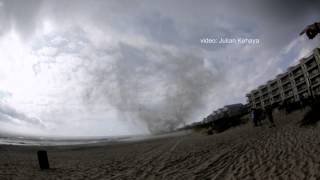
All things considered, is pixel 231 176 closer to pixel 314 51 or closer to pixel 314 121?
pixel 314 121

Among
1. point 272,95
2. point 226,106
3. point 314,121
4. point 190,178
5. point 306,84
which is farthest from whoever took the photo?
point 226,106

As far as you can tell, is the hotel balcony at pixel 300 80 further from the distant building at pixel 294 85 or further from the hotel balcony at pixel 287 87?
the hotel balcony at pixel 287 87

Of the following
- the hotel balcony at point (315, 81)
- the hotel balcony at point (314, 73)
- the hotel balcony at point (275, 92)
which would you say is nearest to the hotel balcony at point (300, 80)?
the hotel balcony at point (314, 73)

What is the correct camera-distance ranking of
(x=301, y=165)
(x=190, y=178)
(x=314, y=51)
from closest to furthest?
(x=301, y=165), (x=190, y=178), (x=314, y=51)

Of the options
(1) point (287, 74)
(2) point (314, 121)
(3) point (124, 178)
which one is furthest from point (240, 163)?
(1) point (287, 74)

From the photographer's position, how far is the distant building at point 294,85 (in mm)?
64312

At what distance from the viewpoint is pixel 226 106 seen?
636 ft

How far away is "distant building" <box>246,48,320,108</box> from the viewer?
64.3 meters

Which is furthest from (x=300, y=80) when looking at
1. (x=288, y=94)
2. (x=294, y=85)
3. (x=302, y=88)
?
(x=288, y=94)

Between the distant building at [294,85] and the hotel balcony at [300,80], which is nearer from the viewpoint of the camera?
the distant building at [294,85]

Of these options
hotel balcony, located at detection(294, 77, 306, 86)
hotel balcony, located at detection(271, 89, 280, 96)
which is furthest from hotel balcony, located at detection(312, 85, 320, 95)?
hotel balcony, located at detection(271, 89, 280, 96)

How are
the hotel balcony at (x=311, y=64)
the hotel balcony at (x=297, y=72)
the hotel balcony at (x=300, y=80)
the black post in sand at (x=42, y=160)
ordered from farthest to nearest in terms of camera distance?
the hotel balcony at (x=297, y=72), the hotel balcony at (x=300, y=80), the hotel balcony at (x=311, y=64), the black post in sand at (x=42, y=160)

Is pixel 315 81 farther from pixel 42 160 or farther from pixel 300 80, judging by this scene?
pixel 42 160

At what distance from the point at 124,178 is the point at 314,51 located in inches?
2675
